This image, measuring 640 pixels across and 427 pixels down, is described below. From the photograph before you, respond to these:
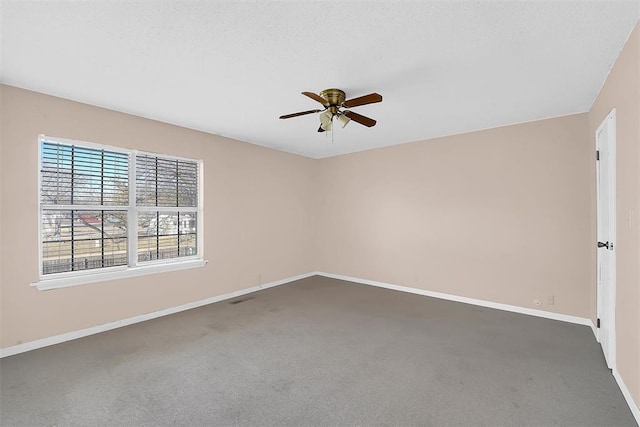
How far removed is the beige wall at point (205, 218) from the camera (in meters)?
2.63

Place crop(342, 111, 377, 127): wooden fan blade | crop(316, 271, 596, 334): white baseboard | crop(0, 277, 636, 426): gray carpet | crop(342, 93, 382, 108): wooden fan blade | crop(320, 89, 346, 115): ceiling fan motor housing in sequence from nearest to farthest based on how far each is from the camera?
crop(0, 277, 636, 426): gray carpet → crop(342, 93, 382, 108): wooden fan blade → crop(320, 89, 346, 115): ceiling fan motor housing → crop(342, 111, 377, 127): wooden fan blade → crop(316, 271, 596, 334): white baseboard

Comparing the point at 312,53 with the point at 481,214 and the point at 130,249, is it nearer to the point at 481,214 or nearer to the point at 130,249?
the point at 130,249

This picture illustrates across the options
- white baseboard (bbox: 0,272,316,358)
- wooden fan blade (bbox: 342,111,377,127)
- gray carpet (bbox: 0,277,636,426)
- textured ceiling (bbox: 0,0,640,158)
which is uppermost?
textured ceiling (bbox: 0,0,640,158)

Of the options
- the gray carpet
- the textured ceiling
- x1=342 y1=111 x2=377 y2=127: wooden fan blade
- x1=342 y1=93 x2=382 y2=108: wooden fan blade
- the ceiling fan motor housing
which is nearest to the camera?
the textured ceiling

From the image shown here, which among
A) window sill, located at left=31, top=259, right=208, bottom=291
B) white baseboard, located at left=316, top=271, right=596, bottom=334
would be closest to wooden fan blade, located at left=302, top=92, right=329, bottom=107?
window sill, located at left=31, top=259, right=208, bottom=291

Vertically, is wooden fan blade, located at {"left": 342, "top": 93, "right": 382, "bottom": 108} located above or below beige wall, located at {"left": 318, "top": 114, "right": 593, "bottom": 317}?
above

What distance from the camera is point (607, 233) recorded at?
2504mm

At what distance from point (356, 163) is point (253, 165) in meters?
1.91

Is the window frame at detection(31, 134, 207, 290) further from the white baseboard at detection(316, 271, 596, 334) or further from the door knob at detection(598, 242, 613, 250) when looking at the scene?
the door knob at detection(598, 242, 613, 250)

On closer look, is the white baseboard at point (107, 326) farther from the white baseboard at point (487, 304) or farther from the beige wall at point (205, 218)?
the white baseboard at point (487, 304)

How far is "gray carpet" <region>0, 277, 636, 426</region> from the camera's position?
1.84 metres

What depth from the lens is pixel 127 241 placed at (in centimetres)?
345

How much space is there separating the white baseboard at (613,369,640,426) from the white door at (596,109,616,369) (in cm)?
12

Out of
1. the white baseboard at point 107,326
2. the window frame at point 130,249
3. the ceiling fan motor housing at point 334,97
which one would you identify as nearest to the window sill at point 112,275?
the window frame at point 130,249
